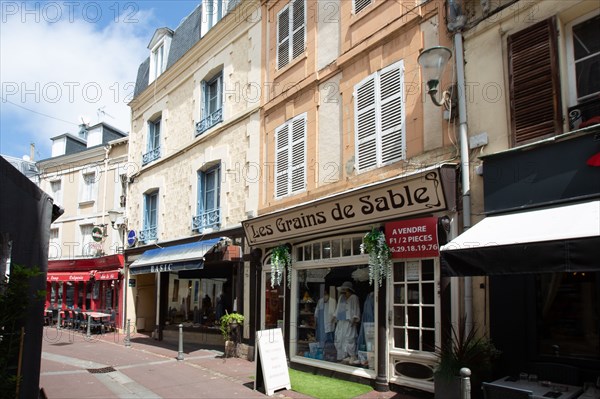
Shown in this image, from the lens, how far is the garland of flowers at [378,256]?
8.12m

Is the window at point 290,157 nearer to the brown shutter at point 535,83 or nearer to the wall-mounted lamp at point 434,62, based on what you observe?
the wall-mounted lamp at point 434,62

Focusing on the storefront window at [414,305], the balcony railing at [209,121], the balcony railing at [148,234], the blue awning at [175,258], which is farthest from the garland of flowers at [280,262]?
the balcony railing at [148,234]

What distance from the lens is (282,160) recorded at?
1141cm

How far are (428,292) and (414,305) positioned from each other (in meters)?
0.34

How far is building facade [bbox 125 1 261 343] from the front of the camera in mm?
12812

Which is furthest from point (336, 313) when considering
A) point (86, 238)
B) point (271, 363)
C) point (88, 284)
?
point (86, 238)

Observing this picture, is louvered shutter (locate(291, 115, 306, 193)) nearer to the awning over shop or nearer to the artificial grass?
the artificial grass

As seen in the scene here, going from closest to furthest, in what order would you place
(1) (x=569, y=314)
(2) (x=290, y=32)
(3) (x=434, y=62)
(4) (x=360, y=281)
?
(1) (x=569, y=314), (3) (x=434, y=62), (4) (x=360, y=281), (2) (x=290, y=32)

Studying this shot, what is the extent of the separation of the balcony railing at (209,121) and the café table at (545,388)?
10437 mm

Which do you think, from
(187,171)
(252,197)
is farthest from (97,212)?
(252,197)

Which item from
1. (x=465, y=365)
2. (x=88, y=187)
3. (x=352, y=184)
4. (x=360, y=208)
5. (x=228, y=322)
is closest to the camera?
(x=465, y=365)

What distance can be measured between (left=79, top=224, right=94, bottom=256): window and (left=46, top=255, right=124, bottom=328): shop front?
0.60 metres

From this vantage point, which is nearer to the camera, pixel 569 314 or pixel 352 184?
pixel 569 314

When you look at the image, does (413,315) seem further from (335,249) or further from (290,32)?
(290,32)
